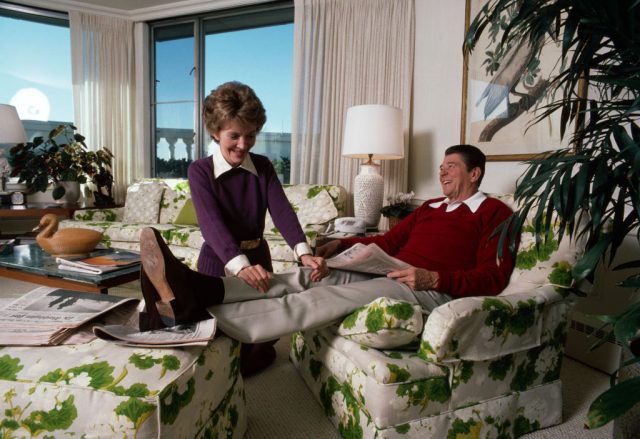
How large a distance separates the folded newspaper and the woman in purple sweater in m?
0.53

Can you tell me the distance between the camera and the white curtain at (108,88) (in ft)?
14.7

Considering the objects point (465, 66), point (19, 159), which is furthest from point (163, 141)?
point (465, 66)

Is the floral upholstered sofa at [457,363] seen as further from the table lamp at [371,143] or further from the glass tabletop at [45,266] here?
the table lamp at [371,143]

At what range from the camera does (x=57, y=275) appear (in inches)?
72.4

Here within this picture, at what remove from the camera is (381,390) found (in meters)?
1.15

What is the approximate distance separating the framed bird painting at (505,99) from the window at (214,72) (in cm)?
208

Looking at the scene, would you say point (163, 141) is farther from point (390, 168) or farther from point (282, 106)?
point (390, 168)

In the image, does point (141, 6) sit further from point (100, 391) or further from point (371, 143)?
point (100, 391)

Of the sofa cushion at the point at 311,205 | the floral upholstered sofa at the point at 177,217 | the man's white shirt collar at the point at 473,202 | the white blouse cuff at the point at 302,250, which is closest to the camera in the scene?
the white blouse cuff at the point at 302,250

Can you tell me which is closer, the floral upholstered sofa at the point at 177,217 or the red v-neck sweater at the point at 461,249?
the red v-neck sweater at the point at 461,249

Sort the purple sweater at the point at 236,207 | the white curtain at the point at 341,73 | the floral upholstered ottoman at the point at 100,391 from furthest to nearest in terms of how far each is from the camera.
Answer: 1. the white curtain at the point at 341,73
2. the purple sweater at the point at 236,207
3. the floral upholstered ottoman at the point at 100,391

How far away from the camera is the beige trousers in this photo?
1.26m

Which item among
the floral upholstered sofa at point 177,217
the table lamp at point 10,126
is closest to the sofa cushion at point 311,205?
the floral upholstered sofa at point 177,217

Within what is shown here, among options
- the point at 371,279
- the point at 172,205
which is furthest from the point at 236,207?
the point at 172,205
